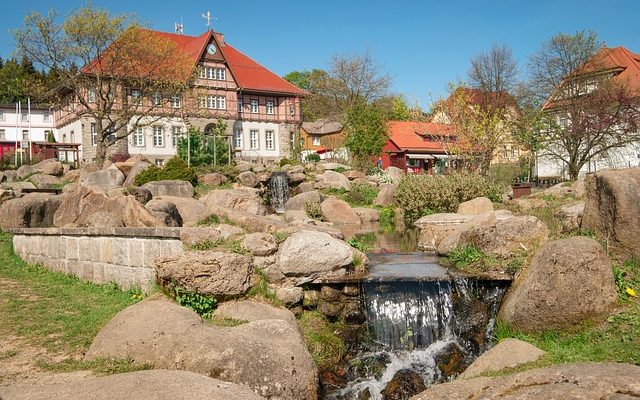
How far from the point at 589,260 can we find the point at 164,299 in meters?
5.90

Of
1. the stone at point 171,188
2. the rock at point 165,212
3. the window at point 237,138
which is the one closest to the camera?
the rock at point 165,212

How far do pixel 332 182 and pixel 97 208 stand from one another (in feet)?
65.4

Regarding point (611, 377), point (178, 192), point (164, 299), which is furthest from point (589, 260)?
point (178, 192)

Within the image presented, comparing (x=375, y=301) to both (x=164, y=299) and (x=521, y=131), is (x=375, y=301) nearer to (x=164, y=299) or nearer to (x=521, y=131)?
(x=164, y=299)

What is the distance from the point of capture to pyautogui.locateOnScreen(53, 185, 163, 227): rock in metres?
11.2

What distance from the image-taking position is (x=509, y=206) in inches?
811

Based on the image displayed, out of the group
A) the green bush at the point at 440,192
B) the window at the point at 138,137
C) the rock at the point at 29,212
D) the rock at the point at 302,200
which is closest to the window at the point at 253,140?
the window at the point at 138,137

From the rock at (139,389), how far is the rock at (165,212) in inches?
282

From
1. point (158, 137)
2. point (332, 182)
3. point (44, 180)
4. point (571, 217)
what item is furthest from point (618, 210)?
point (158, 137)

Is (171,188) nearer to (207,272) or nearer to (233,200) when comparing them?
(233,200)

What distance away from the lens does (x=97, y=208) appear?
13.0 m

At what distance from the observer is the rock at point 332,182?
1249 inches

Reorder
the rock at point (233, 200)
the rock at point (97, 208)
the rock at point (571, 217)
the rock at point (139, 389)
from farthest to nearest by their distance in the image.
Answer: the rock at point (233, 200) → the rock at point (97, 208) → the rock at point (571, 217) → the rock at point (139, 389)

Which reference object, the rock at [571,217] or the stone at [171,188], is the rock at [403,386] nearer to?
the rock at [571,217]
